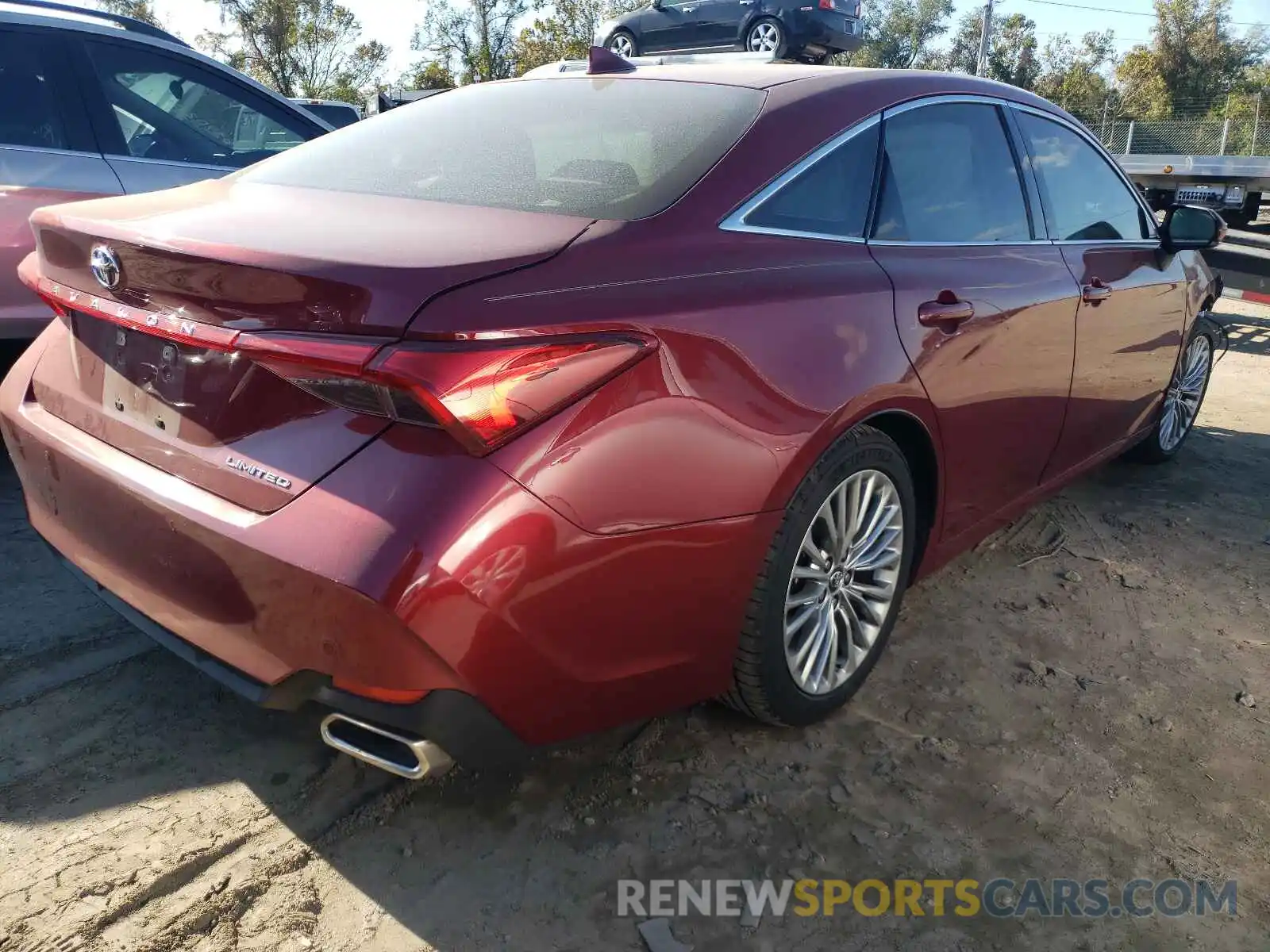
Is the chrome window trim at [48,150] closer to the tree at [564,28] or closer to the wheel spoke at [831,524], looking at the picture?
the wheel spoke at [831,524]

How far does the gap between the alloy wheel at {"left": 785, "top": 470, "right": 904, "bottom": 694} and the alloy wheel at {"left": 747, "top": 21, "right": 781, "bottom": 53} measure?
1052cm

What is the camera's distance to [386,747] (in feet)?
5.98

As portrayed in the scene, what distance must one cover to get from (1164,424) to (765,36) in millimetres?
8973

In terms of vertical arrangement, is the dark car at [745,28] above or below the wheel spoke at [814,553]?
above

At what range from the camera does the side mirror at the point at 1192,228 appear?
4.03 m

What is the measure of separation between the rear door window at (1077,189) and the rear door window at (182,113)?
121 inches

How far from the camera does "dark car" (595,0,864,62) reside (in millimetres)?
11883

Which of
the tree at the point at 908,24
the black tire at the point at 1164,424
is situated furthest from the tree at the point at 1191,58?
the black tire at the point at 1164,424

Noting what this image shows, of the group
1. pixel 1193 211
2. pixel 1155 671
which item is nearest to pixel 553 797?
pixel 1155 671

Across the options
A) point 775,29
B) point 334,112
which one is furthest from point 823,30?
point 334,112

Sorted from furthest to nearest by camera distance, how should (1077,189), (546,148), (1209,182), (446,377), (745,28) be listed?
(745,28), (1209,182), (1077,189), (546,148), (446,377)

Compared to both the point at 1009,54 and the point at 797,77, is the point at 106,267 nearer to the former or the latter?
the point at 797,77

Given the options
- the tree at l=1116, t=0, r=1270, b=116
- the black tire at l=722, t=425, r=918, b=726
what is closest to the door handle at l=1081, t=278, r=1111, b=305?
the black tire at l=722, t=425, r=918, b=726

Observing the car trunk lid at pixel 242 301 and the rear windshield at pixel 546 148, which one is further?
the rear windshield at pixel 546 148
